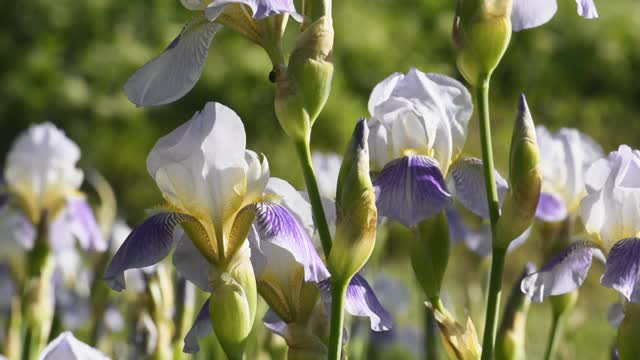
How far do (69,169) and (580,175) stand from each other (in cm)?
78

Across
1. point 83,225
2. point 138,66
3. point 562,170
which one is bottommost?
point 138,66

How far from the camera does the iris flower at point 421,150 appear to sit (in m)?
0.81

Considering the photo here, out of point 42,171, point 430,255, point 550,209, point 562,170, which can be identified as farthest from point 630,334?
point 42,171

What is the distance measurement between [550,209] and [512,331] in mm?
308

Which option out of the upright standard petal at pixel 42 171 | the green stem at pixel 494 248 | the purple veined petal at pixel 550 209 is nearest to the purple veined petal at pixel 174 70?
the green stem at pixel 494 248

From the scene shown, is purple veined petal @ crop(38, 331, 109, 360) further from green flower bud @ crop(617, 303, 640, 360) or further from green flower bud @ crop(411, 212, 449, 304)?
green flower bud @ crop(617, 303, 640, 360)

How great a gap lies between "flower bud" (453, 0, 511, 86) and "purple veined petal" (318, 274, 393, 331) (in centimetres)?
18

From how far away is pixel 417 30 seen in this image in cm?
826

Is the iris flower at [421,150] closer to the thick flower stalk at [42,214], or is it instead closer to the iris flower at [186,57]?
the iris flower at [186,57]

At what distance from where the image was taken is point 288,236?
0.70 metres

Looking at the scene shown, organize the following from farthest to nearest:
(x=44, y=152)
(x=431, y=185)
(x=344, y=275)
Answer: (x=44, y=152)
(x=431, y=185)
(x=344, y=275)

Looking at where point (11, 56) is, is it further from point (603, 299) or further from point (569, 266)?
point (569, 266)

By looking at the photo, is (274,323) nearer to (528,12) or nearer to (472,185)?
(472,185)

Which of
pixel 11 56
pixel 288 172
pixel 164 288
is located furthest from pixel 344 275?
pixel 11 56
